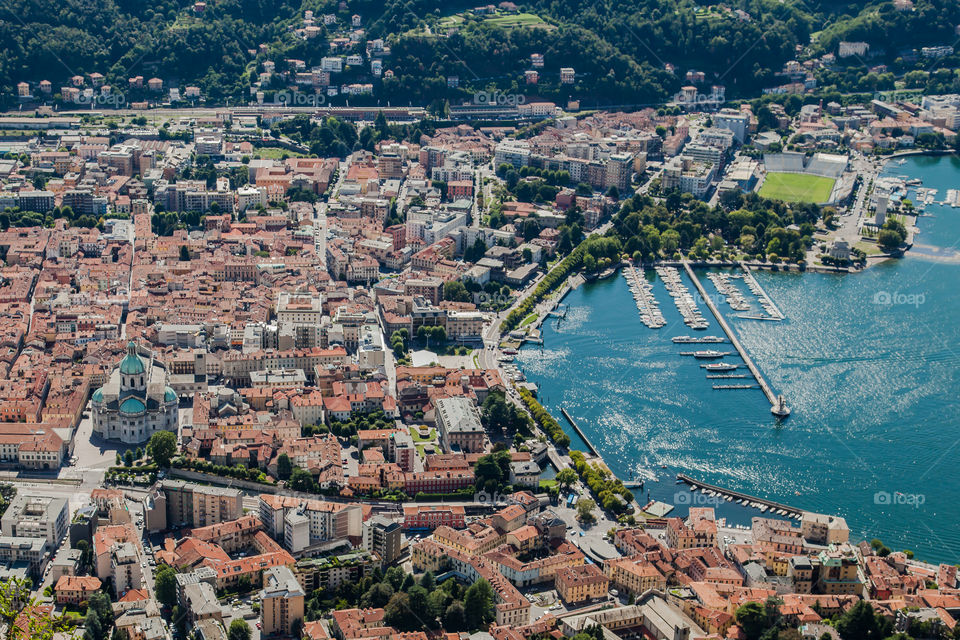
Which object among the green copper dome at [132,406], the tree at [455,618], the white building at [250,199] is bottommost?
the tree at [455,618]

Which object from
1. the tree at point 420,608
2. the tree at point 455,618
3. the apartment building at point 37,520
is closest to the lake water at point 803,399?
the tree at point 455,618

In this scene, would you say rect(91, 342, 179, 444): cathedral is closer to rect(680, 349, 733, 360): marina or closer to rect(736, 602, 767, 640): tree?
rect(680, 349, 733, 360): marina

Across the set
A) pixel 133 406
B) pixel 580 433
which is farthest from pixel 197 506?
pixel 580 433

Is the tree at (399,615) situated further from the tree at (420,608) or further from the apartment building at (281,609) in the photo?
the apartment building at (281,609)

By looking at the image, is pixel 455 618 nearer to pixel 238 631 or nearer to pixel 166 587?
pixel 238 631

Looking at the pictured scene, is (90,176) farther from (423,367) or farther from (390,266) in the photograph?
(423,367)

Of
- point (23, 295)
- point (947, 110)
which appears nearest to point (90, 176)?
point (23, 295)

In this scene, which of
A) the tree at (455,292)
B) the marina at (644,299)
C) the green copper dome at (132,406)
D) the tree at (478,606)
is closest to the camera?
the tree at (478,606)

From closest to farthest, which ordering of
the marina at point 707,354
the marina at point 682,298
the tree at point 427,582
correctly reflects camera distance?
1. the tree at point 427,582
2. the marina at point 707,354
3. the marina at point 682,298
